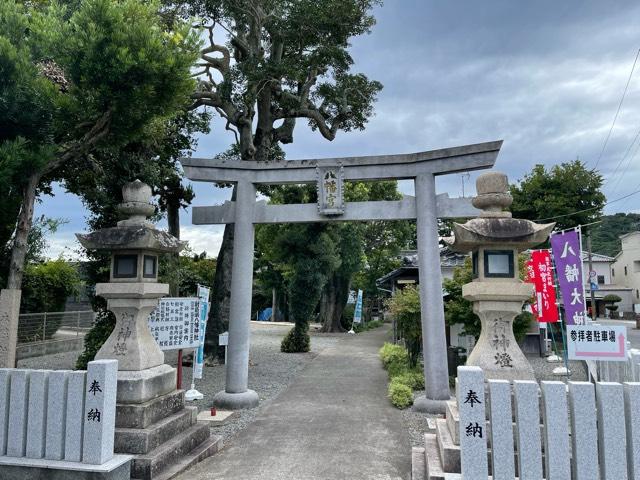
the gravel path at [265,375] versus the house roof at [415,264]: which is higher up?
the house roof at [415,264]

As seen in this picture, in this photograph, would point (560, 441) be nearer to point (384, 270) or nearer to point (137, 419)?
point (137, 419)

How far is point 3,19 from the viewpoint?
5.57 m

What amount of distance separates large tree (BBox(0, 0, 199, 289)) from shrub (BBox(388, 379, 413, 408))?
686 cm

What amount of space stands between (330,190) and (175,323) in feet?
12.8

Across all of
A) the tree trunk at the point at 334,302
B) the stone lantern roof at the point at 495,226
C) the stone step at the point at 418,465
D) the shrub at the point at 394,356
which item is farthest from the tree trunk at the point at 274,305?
the stone lantern roof at the point at 495,226

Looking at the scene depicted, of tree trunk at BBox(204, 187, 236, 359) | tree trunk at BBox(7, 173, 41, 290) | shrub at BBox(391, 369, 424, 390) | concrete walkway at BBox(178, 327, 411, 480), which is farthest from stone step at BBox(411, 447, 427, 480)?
tree trunk at BBox(204, 187, 236, 359)

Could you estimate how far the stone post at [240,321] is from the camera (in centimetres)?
852

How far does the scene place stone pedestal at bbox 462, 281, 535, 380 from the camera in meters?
4.87

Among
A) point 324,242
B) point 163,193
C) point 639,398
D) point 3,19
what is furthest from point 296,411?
point 324,242

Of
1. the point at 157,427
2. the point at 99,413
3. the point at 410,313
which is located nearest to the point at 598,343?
the point at 410,313

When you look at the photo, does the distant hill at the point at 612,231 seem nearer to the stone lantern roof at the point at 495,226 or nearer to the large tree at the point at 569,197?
the large tree at the point at 569,197

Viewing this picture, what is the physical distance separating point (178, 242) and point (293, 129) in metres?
9.84

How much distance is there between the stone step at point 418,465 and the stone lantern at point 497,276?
1.30 m

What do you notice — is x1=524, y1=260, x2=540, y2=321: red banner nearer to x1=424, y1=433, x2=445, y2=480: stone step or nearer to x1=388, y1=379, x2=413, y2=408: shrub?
x1=388, y1=379, x2=413, y2=408: shrub
